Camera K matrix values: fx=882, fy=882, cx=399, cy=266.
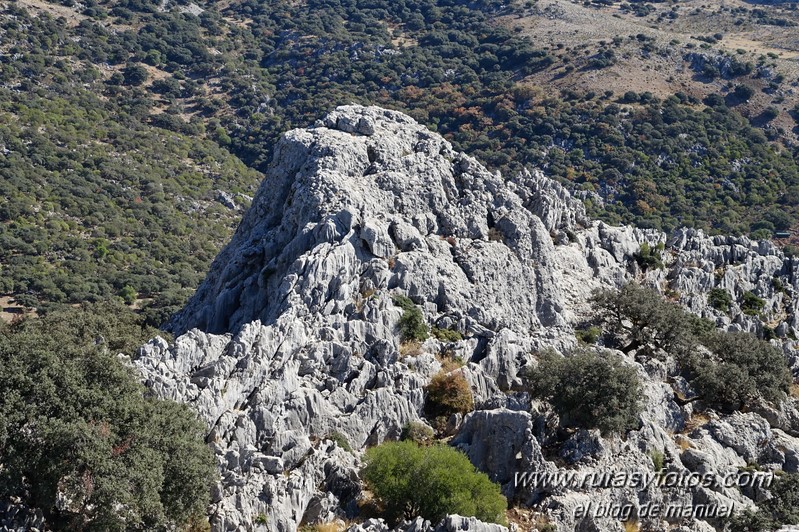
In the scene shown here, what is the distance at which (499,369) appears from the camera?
40.9 meters

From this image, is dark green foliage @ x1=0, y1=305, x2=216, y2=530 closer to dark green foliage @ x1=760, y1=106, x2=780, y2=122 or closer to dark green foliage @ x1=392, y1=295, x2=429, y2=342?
dark green foliage @ x1=392, y1=295, x2=429, y2=342

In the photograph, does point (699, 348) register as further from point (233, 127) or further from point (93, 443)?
point (233, 127)

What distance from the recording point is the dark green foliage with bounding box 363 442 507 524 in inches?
1190

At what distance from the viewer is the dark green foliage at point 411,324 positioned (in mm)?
41969

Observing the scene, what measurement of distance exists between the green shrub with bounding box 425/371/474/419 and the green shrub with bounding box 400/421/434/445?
4.97ft

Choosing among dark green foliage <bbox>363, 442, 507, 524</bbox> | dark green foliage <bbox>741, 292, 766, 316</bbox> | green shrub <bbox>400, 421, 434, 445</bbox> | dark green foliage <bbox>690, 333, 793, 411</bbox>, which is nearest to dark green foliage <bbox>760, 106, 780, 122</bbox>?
dark green foliage <bbox>741, 292, 766, 316</bbox>

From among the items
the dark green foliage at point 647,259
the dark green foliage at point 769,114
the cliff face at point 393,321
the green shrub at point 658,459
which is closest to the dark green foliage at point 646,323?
the cliff face at point 393,321

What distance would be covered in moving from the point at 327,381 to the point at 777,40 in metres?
152

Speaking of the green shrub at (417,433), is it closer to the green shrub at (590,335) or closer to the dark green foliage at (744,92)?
the green shrub at (590,335)

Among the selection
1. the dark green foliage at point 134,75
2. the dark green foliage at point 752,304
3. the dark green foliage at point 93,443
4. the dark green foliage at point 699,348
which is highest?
the dark green foliage at point 93,443

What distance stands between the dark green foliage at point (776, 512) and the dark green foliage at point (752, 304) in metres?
28.3

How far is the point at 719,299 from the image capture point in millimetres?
60531

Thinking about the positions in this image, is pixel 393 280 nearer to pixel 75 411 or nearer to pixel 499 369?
pixel 499 369

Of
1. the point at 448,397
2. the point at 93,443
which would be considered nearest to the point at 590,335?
the point at 448,397
